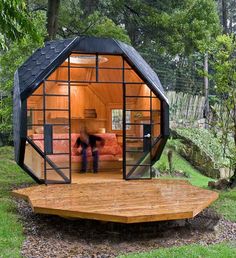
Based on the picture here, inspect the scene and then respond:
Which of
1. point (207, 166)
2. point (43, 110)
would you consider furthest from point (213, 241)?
point (207, 166)

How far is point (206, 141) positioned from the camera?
1633 centimetres

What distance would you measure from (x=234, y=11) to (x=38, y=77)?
998 inches

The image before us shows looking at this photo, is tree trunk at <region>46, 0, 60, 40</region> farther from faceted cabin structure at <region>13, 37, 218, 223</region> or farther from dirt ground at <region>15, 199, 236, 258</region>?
dirt ground at <region>15, 199, 236, 258</region>

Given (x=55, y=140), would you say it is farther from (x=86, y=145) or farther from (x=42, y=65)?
(x=86, y=145)

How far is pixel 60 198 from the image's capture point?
702cm

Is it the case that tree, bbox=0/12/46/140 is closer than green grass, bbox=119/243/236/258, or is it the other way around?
green grass, bbox=119/243/236/258

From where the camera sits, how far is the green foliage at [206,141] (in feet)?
50.0

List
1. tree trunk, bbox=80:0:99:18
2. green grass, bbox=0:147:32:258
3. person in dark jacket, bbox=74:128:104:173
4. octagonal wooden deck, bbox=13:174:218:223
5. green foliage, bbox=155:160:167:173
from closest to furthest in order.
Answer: green grass, bbox=0:147:32:258 < octagonal wooden deck, bbox=13:174:218:223 < person in dark jacket, bbox=74:128:104:173 < green foliage, bbox=155:160:167:173 < tree trunk, bbox=80:0:99:18

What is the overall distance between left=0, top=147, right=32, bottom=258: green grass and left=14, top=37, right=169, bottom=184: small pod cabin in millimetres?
1066

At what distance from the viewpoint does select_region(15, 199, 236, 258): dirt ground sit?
5.60 meters

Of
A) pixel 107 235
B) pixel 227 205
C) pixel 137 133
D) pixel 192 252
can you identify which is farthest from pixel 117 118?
pixel 192 252

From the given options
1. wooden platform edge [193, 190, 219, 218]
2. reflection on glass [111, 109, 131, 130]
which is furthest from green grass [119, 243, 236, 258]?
reflection on glass [111, 109, 131, 130]

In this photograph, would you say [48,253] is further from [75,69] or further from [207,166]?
[207,166]

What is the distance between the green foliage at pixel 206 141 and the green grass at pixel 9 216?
6817 mm
